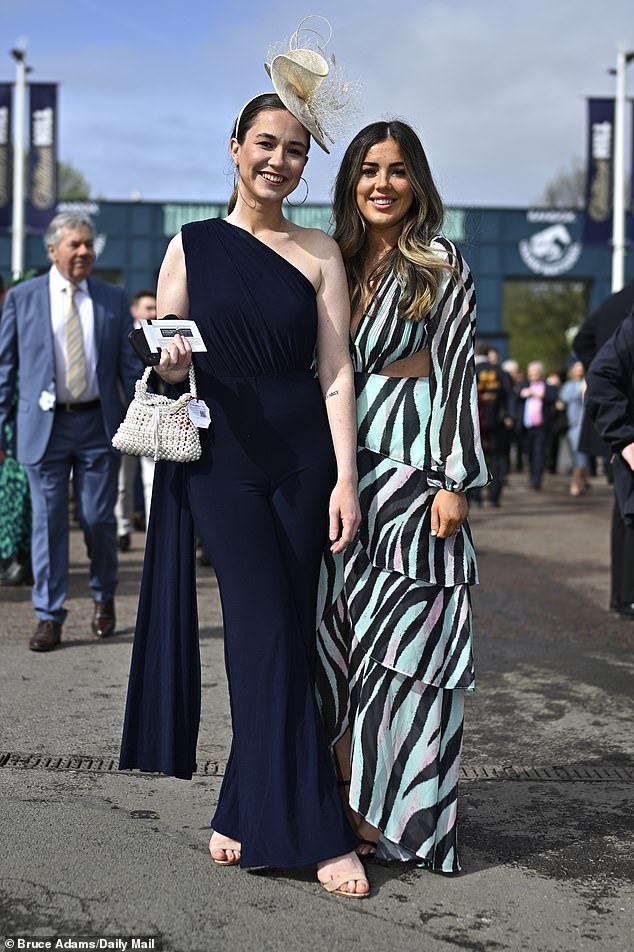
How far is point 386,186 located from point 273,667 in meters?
1.34

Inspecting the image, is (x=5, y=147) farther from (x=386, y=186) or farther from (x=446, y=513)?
(x=446, y=513)

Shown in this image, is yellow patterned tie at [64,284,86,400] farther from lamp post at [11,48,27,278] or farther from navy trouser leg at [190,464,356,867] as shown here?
lamp post at [11,48,27,278]

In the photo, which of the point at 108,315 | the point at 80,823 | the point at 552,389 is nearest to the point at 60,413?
the point at 108,315

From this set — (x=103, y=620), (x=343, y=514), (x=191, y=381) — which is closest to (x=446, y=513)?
(x=343, y=514)

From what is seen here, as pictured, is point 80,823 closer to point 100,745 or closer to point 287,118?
point 100,745

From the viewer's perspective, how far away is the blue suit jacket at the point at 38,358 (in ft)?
21.9

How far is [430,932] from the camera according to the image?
3.11m

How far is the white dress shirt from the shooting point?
6719 mm

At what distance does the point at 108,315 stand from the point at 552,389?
15.8 metres

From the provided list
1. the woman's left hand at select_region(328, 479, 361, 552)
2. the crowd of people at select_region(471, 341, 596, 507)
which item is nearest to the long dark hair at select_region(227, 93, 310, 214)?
the woman's left hand at select_region(328, 479, 361, 552)

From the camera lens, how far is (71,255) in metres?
6.77

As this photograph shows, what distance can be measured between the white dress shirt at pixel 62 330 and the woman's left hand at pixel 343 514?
357 centimetres

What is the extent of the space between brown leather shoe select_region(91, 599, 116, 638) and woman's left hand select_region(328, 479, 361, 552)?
149 inches

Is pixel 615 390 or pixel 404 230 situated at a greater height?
pixel 404 230
